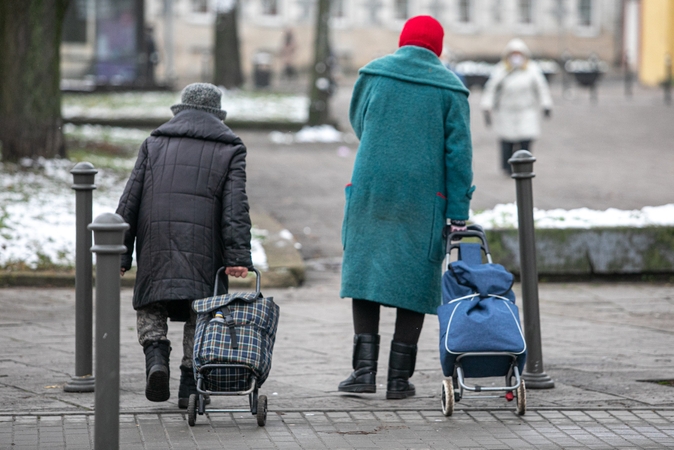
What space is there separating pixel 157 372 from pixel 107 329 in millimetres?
1107

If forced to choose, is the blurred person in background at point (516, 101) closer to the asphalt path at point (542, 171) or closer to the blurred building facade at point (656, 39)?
the asphalt path at point (542, 171)

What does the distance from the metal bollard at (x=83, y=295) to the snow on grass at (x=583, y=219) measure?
4187 millimetres

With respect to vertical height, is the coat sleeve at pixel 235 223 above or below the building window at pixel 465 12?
below

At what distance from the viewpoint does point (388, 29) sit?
164 ft

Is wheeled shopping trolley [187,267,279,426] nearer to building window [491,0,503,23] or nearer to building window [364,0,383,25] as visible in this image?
building window [364,0,383,25]

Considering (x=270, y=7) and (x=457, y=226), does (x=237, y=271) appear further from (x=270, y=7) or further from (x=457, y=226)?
(x=270, y=7)

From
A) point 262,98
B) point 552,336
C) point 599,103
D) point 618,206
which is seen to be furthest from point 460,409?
point 599,103

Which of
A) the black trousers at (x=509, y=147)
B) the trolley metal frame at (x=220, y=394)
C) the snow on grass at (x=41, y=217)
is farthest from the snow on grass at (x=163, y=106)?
the trolley metal frame at (x=220, y=394)

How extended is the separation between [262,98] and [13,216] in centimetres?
1643

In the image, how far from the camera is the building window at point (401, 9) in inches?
1980

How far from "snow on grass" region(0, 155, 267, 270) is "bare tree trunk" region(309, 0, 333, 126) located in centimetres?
899

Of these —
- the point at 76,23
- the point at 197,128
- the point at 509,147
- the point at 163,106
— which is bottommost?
the point at 509,147

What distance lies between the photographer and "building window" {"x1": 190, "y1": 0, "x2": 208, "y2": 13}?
158 ft

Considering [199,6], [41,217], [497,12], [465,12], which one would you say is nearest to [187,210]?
[41,217]
